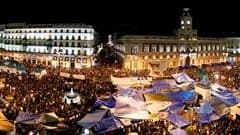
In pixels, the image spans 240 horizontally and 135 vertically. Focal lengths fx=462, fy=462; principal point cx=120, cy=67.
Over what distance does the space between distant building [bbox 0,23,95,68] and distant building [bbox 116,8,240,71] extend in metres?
6.06

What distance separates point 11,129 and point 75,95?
42.4 ft

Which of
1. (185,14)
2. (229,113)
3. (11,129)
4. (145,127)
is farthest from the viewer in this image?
(185,14)

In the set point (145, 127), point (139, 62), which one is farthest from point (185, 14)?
point (145, 127)

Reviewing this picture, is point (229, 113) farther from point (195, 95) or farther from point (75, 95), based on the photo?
point (75, 95)

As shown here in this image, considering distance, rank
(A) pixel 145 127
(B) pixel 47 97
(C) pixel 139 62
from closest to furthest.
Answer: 1. (A) pixel 145 127
2. (B) pixel 47 97
3. (C) pixel 139 62

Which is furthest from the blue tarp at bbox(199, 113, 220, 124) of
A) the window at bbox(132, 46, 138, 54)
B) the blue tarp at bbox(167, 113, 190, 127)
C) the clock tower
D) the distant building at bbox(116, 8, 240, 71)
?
the clock tower

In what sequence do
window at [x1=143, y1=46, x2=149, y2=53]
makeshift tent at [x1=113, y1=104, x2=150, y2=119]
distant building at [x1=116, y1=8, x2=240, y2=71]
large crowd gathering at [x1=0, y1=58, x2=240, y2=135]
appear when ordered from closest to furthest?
large crowd gathering at [x1=0, y1=58, x2=240, y2=135]
makeshift tent at [x1=113, y1=104, x2=150, y2=119]
distant building at [x1=116, y1=8, x2=240, y2=71]
window at [x1=143, y1=46, x2=149, y2=53]

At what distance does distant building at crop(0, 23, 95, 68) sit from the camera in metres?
70.6

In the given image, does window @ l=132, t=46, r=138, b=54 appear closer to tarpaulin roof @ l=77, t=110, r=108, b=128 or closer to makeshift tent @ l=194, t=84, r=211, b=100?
makeshift tent @ l=194, t=84, r=211, b=100

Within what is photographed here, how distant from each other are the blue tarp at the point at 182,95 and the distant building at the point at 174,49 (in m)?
36.1

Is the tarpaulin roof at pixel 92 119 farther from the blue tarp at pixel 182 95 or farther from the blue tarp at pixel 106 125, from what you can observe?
the blue tarp at pixel 182 95

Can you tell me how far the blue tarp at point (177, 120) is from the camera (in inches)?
893

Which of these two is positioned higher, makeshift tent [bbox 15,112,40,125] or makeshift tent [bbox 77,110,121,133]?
makeshift tent [bbox 15,112,40,125]

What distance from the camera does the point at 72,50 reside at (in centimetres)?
7138
